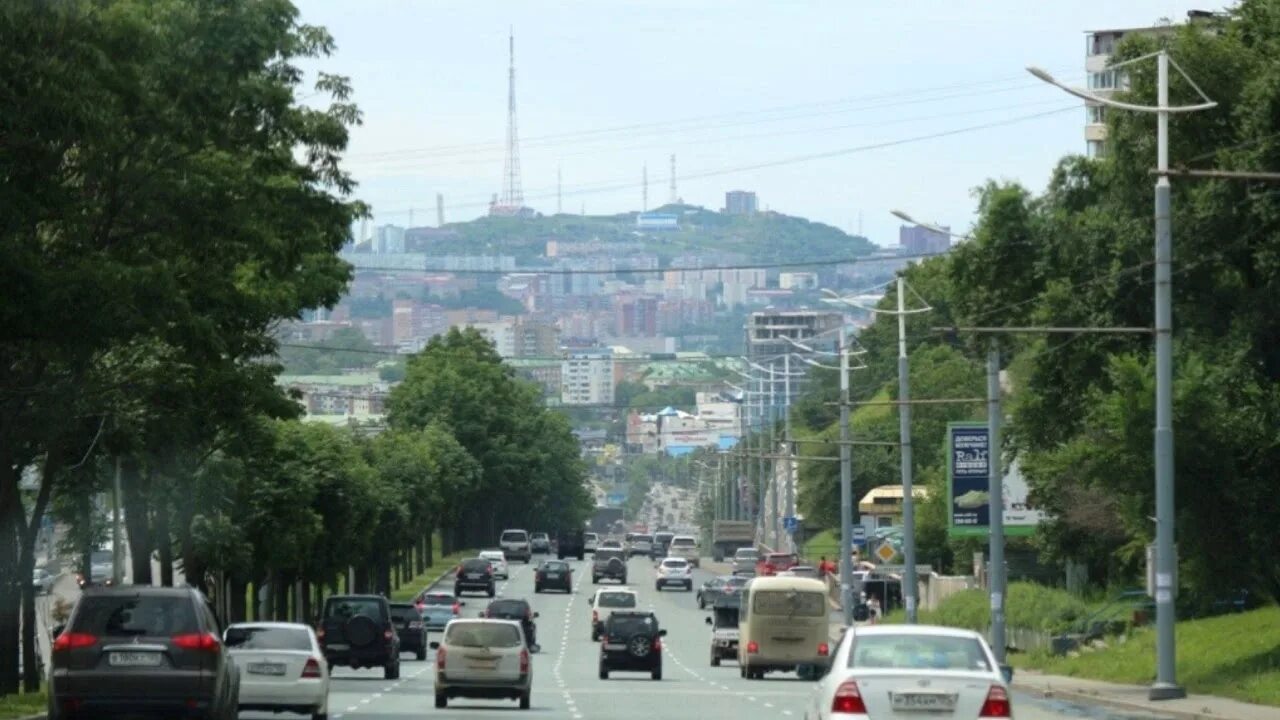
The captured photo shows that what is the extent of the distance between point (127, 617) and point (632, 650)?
29.4 m

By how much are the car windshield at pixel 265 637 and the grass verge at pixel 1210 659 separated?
15.0m

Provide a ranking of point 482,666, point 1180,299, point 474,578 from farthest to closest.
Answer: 1. point 474,578
2. point 1180,299
3. point 482,666

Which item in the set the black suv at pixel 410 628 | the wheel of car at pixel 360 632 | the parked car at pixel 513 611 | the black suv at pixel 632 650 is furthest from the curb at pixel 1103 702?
the black suv at pixel 410 628

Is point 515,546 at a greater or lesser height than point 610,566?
lesser

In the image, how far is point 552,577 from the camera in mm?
Result: 110000

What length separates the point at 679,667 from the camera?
2596 inches

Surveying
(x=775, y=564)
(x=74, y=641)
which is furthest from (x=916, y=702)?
(x=775, y=564)

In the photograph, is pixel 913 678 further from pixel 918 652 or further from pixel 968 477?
pixel 968 477

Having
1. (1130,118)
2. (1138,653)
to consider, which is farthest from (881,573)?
(1130,118)

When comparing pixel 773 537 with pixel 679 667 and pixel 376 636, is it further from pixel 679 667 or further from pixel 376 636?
pixel 376 636

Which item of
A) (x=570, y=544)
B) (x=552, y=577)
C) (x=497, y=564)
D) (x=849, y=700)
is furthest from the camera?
(x=570, y=544)

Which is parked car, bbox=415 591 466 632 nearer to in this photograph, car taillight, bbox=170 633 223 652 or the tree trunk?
the tree trunk

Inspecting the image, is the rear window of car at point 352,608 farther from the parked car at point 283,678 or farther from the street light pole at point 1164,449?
the street light pole at point 1164,449

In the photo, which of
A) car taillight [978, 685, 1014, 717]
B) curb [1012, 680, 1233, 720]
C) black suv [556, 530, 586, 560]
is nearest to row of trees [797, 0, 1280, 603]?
curb [1012, 680, 1233, 720]
